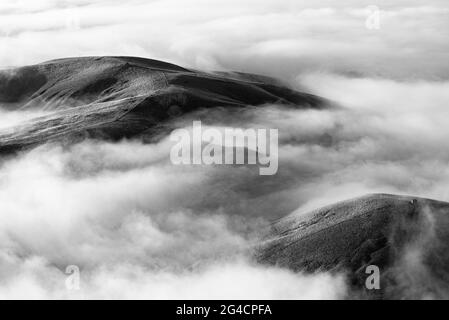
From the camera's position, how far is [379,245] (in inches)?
2660

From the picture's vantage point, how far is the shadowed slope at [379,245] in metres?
62.1

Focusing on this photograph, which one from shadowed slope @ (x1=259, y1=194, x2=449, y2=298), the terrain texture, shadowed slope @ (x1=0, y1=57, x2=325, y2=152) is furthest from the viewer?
shadowed slope @ (x1=0, y1=57, x2=325, y2=152)

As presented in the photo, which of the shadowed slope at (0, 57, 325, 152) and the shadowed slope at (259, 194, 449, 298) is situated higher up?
the shadowed slope at (0, 57, 325, 152)

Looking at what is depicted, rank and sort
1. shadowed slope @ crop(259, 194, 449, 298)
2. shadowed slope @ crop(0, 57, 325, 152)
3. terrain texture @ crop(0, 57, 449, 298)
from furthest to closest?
shadowed slope @ crop(0, 57, 325, 152), terrain texture @ crop(0, 57, 449, 298), shadowed slope @ crop(259, 194, 449, 298)

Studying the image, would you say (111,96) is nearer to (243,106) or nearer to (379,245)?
(243,106)

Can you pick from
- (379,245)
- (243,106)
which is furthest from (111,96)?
(379,245)

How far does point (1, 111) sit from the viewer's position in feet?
498

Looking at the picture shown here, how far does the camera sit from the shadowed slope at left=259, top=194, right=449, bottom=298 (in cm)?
6206

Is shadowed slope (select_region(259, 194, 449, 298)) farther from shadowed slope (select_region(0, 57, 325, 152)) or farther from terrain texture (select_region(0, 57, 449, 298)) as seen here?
shadowed slope (select_region(0, 57, 325, 152))

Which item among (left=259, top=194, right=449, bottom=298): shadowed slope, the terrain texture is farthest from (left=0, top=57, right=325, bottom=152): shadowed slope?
(left=259, top=194, right=449, bottom=298): shadowed slope

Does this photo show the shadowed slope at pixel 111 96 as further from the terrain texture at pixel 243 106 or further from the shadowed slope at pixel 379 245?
the shadowed slope at pixel 379 245

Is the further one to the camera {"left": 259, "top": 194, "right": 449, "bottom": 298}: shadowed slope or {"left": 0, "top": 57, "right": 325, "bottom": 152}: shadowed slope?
{"left": 0, "top": 57, "right": 325, "bottom": 152}: shadowed slope
